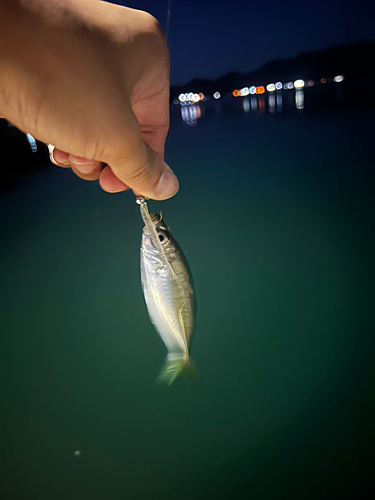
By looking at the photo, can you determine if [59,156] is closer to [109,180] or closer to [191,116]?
[109,180]

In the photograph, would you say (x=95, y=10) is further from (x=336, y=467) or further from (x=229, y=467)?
(x=336, y=467)

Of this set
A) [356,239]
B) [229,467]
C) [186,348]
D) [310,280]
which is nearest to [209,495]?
[229,467]

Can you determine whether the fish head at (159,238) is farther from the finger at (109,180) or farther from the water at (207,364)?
the water at (207,364)

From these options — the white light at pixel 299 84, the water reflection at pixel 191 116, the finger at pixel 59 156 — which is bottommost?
the finger at pixel 59 156

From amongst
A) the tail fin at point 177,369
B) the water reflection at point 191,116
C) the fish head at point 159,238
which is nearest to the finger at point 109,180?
the fish head at point 159,238

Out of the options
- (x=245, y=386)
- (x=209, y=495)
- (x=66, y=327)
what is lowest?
(x=209, y=495)

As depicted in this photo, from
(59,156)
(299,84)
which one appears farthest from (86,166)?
(299,84)

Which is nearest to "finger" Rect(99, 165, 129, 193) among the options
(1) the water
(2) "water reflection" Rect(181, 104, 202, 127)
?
(1) the water
